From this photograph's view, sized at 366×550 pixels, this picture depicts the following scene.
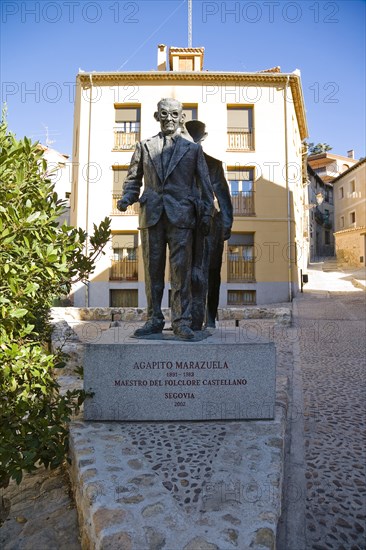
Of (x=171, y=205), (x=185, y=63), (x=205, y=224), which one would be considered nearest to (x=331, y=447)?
(x=205, y=224)

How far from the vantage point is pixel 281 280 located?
1681cm

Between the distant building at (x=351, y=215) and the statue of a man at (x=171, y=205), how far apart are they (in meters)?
24.9

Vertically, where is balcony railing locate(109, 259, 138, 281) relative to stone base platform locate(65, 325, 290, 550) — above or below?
A: above

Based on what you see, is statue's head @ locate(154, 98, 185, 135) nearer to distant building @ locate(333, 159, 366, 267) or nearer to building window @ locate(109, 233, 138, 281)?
building window @ locate(109, 233, 138, 281)

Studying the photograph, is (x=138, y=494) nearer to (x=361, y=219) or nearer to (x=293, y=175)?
(x=293, y=175)

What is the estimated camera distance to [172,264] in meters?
3.60

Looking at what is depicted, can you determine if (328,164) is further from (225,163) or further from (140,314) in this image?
(140,314)

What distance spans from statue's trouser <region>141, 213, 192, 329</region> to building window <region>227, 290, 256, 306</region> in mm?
13566

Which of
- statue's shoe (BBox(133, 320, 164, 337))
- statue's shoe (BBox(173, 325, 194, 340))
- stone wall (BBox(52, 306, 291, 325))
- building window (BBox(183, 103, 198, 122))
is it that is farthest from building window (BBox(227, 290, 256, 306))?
statue's shoe (BBox(173, 325, 194, 340))

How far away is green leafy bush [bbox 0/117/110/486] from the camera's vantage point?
7.82 feet

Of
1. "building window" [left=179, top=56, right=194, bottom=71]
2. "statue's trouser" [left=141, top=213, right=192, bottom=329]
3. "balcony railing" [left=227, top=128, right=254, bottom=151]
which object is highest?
"building window" [left=179, top=56, right=194, bottom=71]

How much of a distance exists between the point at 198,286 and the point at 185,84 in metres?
15.6

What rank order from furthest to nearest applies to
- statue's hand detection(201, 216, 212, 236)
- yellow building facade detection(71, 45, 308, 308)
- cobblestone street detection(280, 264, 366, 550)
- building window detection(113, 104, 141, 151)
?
Result: building window detection(113, 104, 141, 151) → yellow building facade detection(71, 45, 308, 308) → statue's hand detection(201, 216, 212, 236) → cobblestone street detection(280, 264, 366, 550)

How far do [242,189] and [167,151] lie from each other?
14.2 metres
